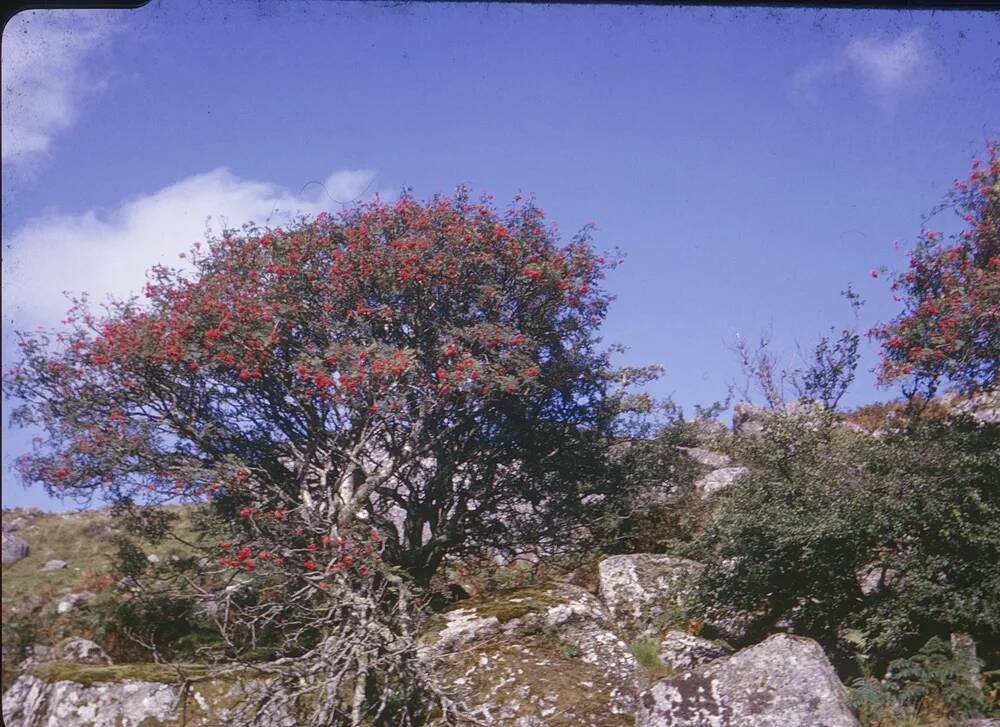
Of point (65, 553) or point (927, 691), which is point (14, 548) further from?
point (927, 691)

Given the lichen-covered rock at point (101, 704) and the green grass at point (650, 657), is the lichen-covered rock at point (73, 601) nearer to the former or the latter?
the lichen-covered rock at point (101, 704)

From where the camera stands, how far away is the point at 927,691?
25.3 ft

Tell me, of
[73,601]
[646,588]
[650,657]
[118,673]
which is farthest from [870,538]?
[73,601]

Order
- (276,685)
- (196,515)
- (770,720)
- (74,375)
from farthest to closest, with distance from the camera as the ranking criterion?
(196,515)
(74,375)
(276,685)
(770,720)

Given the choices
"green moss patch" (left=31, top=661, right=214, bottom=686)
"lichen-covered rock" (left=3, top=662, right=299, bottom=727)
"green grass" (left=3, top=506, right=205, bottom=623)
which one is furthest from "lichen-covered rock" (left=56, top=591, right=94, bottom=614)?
"lichen-covered rock" (left=3, top=662, right=299, bottom=727)

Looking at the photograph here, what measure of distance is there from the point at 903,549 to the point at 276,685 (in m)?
6.56

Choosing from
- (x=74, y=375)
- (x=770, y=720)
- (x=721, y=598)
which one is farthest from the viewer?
(x=74, y=375)

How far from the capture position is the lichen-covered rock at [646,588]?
396 inches

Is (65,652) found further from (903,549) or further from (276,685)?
(903,549)

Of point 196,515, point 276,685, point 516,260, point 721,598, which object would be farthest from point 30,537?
point 721,598

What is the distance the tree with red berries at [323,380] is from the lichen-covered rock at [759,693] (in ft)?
10.2

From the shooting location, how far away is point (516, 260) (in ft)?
35.6

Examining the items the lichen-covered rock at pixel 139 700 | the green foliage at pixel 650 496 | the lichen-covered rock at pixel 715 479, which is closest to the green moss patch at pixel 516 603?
the green foliage at pixel 650 496

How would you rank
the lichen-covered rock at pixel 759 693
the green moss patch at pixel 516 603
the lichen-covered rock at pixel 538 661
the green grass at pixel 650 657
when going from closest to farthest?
the lichen-covered rock at pixel 759 693
the lichen-covered rock at pixel 538 661
the green grass at pixel 650 657
the green moss patch at pixel 516 603
